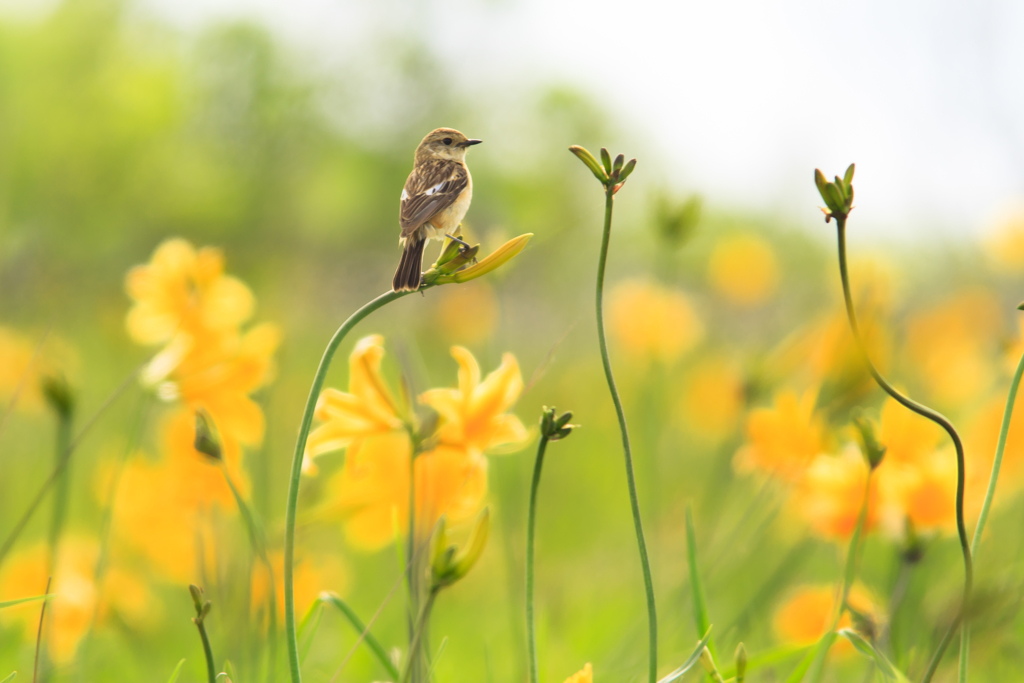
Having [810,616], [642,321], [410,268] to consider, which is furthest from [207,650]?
[642,321]

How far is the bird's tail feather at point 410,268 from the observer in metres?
0.39

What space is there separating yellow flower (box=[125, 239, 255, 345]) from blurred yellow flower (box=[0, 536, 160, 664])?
300 millimetres

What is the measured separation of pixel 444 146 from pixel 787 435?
22.7 inches

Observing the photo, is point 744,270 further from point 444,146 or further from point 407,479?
point 444,146

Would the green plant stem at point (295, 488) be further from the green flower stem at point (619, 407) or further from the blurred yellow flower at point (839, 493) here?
the blurred yellow flower at point (839, 493)

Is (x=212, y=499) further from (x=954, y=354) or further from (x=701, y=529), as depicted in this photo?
(x=954, y=354)

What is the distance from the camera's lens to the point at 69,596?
944 millimetres

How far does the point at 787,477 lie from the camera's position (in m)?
0.90

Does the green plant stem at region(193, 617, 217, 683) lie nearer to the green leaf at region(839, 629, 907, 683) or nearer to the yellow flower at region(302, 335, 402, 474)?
the yellow flower at region(302, 335, 402, 474)

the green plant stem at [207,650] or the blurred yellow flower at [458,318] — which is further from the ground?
the blurred yellow flower at [458,318]

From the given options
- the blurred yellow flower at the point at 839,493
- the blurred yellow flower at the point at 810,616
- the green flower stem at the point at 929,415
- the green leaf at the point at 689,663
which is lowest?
the blurred yellow flower at the point at 810,616

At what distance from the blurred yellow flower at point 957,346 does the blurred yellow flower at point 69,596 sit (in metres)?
1.95

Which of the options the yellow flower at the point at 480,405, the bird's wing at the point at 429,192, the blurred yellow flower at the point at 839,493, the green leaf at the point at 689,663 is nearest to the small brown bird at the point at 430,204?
the bird's wing at the point at 429,192

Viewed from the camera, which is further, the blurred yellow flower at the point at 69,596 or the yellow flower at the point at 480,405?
the blurred yellow flower at the point at 69,596
